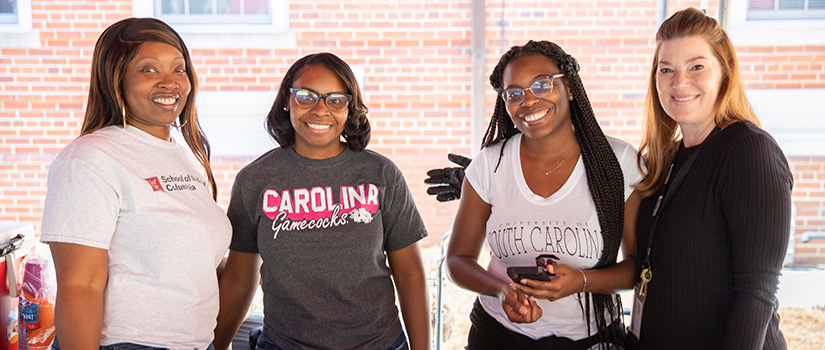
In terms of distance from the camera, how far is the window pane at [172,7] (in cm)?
544

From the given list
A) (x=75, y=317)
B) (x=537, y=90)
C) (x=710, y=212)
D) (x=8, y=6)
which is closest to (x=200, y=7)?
(x=8, y=6)

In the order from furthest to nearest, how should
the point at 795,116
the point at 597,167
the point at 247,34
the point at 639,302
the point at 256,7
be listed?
1. the point at 256,7
2. the point at 247,34
3. the point at 795,116
4. the point at 597,167
5. the point at 639,302

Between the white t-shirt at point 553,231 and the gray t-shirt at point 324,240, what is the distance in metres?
0.34

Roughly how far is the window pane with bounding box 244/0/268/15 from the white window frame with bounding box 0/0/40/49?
1957 mm

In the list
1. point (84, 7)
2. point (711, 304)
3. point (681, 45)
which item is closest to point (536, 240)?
point (711, 304)

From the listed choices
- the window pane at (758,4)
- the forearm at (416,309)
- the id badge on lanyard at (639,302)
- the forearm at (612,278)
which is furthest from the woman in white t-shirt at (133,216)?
the window pane at (758,4)

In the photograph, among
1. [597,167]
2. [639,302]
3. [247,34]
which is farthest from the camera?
[247,34]

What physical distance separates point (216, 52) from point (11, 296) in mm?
3230

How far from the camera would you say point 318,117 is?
6.15ft

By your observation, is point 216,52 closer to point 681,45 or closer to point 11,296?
point 11,296

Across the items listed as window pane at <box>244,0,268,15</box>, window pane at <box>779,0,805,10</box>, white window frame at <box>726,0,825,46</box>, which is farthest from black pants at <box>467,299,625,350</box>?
window pane at <box>779,0,805,10</box>

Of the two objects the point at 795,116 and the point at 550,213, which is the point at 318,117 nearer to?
the point at 550,213

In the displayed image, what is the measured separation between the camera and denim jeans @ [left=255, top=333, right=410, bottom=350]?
74.0 inches

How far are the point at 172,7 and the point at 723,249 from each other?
209 inches
